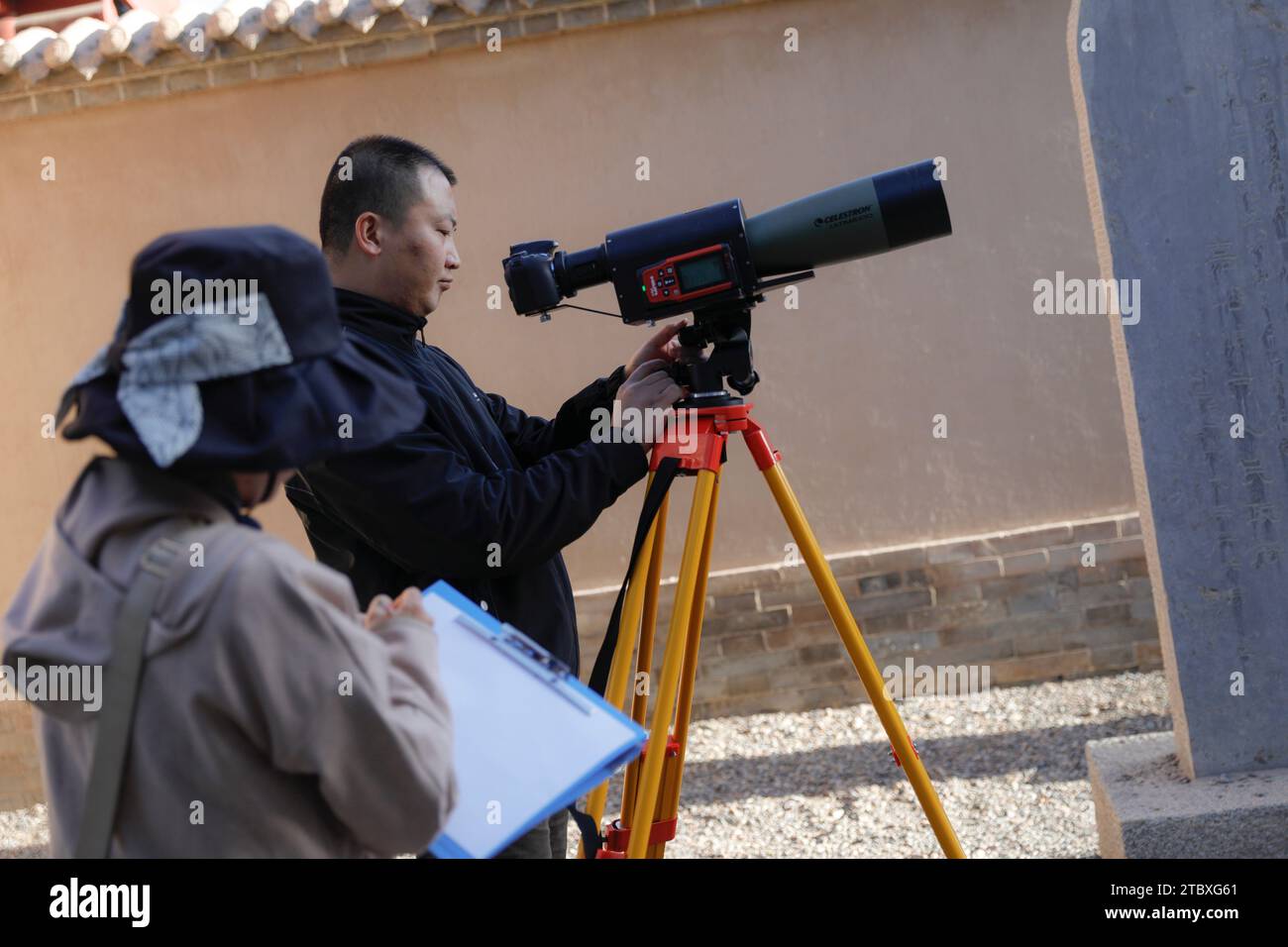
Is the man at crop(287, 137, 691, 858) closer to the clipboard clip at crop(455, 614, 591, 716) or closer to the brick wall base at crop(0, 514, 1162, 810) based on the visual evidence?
the clipboard clip at crop(455, 614, 591, 716)

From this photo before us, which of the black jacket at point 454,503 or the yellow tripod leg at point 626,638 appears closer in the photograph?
the black jacket at point 454,503

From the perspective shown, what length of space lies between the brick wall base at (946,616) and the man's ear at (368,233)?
313 centimetres

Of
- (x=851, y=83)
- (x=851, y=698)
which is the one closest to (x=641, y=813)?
(x=851, y=698)

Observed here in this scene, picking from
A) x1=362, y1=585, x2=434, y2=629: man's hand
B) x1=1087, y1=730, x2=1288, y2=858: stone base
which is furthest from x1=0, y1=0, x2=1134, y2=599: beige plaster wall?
x1=362, y1=585, x2=434, y2=629: man's hand

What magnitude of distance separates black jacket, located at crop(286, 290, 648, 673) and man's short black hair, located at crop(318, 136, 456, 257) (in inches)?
5.8

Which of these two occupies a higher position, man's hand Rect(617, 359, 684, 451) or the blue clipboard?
man's hand Rect(617, 359, 684, 451)

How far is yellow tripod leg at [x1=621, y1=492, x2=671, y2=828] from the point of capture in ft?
8.35

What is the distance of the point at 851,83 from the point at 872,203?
10.0 ft

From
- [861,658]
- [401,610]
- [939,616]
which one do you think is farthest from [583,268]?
[939,616]

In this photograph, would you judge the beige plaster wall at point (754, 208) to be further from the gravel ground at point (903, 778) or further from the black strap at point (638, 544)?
the black strap at point (638, 544)

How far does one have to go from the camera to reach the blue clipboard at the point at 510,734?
142cm

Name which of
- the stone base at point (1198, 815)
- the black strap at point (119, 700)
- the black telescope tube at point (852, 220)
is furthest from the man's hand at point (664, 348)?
the stone base at point (1198, 815)
